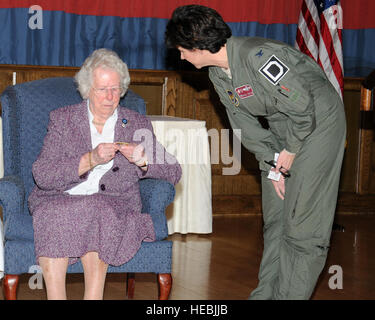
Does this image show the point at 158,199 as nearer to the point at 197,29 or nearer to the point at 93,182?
the point at 93,182

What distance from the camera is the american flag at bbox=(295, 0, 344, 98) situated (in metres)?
4.84

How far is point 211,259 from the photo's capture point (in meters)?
4.12

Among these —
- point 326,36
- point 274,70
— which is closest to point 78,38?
point 326,36

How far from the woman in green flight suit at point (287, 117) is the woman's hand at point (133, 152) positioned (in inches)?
16.5

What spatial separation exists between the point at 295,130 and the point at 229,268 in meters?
1.63

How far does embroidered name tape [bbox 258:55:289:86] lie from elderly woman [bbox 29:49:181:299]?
25.7 inches

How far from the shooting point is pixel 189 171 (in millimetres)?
4480

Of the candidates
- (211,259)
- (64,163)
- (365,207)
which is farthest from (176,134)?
(365,207)

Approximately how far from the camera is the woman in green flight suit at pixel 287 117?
243cm

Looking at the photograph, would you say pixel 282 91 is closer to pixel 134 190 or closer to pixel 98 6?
pixel 134 190

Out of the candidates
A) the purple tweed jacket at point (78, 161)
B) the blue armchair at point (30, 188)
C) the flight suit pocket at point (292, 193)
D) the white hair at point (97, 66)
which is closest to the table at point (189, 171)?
the blue armchair at point (30, 188)

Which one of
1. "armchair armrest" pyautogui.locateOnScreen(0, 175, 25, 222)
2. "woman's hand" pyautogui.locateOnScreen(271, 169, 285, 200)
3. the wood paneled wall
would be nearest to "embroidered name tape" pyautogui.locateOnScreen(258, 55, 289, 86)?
"woman's hand" pyautogui.locateOnScreen(271, 169, 285, 200)

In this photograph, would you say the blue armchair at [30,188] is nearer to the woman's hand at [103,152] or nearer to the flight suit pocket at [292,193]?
the woman's hand at [103,152]

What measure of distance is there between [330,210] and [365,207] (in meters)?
3.64
